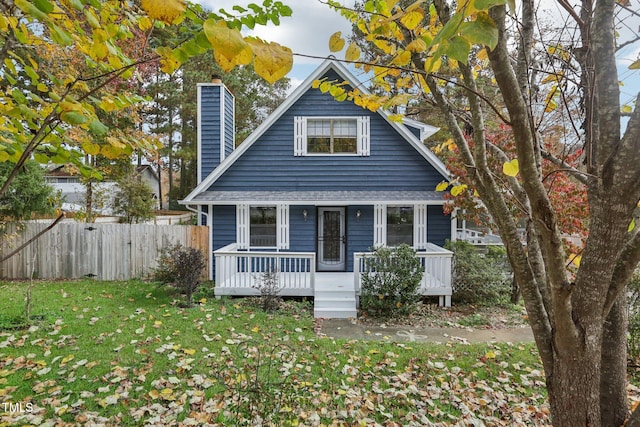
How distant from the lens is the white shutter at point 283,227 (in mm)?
9242

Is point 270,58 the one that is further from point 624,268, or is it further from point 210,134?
point 210,134

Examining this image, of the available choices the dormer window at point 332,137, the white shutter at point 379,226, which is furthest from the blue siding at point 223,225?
the white shutter at point 379,226

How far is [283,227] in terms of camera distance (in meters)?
9.29

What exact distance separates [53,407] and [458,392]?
4209 millimetres

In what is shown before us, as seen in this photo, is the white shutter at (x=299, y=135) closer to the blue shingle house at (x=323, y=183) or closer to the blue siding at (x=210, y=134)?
the blue shingle house at (x=323, y=183)

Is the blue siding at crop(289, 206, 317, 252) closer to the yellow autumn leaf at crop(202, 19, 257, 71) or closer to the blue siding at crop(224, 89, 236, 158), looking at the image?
the blue siding at crop(224, 89, 236, 158)

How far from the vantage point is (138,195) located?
16.7 meters

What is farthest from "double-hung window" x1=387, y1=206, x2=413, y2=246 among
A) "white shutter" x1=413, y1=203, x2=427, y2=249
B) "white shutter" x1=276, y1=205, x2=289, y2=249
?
"white shutter" x1=276, y1=205, x2=289, y2=249

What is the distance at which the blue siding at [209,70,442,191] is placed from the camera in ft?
31.2

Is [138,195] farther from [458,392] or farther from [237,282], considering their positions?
[458,392]

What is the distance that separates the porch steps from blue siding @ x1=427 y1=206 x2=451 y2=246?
2948 millimetres

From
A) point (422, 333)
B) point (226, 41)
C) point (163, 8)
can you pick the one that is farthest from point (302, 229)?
point (226, 41)

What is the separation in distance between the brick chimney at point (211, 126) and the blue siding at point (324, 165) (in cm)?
92

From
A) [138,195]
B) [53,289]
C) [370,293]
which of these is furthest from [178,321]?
[138,195]
